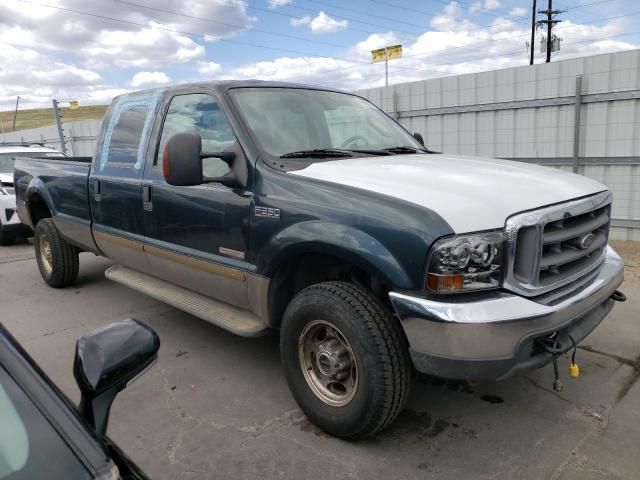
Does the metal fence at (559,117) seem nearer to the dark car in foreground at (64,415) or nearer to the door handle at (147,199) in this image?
the door handle at (147,199)

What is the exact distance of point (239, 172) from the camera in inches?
125

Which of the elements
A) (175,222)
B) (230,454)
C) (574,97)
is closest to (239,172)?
(175,222)

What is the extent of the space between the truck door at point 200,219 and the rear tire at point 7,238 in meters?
6.06

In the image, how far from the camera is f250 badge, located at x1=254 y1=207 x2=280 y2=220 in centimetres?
295

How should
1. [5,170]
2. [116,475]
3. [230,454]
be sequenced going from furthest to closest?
[5,170] < [230,454] < [116,475]

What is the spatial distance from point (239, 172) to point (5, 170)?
8.41m

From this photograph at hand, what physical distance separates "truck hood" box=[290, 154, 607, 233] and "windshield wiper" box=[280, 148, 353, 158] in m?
0.15

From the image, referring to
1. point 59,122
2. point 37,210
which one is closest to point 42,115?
point 59,122

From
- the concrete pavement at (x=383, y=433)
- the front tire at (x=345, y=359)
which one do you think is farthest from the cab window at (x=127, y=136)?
the front tire at (x=345, y=359)

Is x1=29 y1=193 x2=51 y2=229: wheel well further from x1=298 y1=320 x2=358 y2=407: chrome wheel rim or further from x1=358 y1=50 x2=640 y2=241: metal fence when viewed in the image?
x1=358 y1=50 x2=640 y2=241: metal fence

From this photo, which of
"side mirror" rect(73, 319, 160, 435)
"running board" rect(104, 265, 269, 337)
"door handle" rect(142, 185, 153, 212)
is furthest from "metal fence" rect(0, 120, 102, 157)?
"side mirror" rect(73, 319, 160, 435)

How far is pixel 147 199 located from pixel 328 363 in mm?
2082

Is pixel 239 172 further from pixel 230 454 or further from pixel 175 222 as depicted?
pixel 230 454

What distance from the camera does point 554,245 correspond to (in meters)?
2.61
